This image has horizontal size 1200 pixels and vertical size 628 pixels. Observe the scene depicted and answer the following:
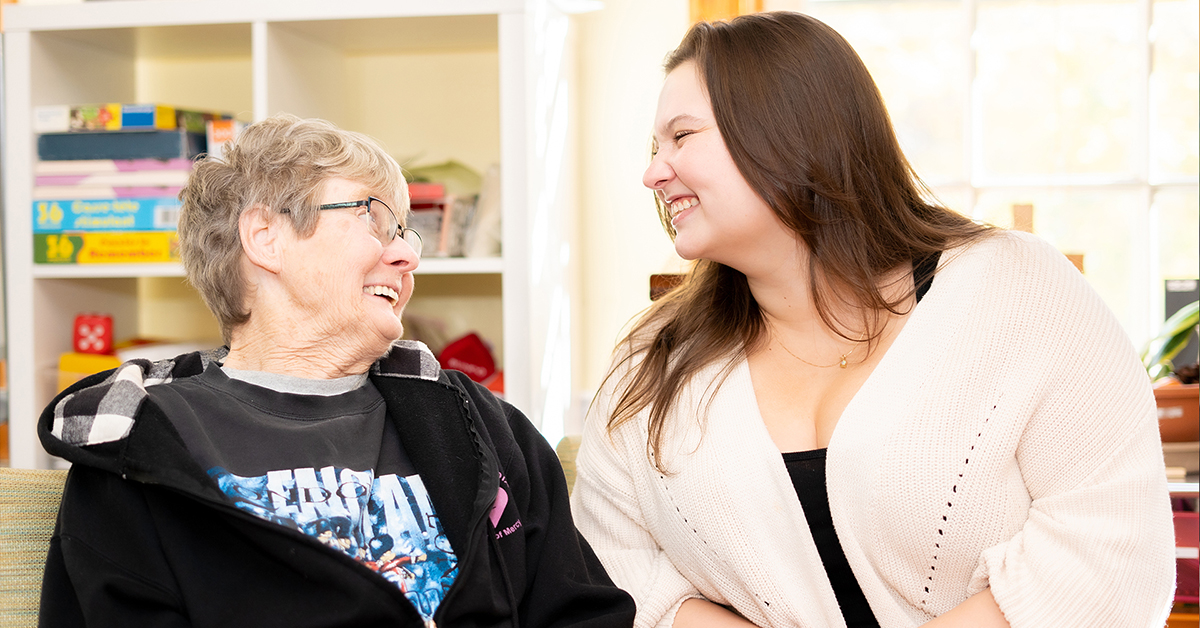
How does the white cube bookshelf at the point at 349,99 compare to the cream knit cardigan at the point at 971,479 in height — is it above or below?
above

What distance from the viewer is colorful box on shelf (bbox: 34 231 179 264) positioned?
86.0 inches

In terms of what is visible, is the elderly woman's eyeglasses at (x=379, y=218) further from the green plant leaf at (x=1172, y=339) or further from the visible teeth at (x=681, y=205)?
the green plant leaf at (x=1172, y=339)

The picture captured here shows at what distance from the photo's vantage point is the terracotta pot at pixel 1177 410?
2127 millimetres

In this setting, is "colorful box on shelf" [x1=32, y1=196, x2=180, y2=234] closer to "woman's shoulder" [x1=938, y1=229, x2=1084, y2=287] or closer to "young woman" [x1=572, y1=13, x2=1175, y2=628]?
"young woman" [x1=572, y1=13, x2=1175, y2=628]

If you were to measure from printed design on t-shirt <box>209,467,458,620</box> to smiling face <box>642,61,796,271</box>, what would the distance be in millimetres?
548

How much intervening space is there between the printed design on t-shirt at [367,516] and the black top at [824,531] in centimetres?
50

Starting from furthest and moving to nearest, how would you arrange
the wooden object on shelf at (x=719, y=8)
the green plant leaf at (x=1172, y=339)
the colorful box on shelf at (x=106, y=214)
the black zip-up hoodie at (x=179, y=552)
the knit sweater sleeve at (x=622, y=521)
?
1. the wooden object on shelf at (x=719, y=8)
2. the green plant leaf at (x=1172, y=339)
3. the colorful box on shelf at (x=106, y=214)
4. the knit sweater sleeve at (x=622, y=521)
5. the black zip-up hoodie at (x=179, y=552)

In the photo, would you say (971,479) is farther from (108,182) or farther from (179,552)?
(108,182)

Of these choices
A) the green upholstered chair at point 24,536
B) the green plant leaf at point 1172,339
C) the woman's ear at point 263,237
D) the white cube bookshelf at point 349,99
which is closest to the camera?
the green upholstered chair at point 24,536

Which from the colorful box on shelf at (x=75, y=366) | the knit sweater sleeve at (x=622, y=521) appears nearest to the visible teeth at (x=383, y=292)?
the knit sweater sleeve at (x=622, y=521)

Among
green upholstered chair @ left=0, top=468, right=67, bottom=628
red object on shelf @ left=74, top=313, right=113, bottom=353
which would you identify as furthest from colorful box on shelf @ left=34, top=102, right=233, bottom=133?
green upholstered chair @ left=0, top=468, right=67, bottom=628

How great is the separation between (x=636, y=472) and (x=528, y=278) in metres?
0.73

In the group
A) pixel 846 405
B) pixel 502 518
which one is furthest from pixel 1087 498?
pixel 502 518

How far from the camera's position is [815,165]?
1.36 m
